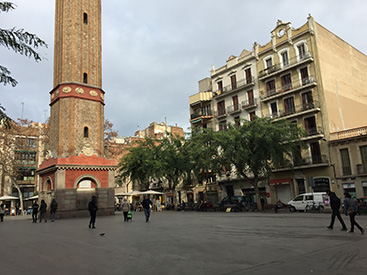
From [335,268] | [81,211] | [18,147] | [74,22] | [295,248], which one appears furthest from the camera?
[18,147]

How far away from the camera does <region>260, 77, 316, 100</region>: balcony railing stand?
114 ft

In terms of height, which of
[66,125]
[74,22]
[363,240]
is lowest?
[363,240]

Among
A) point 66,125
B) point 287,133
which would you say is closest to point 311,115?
point 287,133

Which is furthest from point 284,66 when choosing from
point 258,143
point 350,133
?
point 258,143

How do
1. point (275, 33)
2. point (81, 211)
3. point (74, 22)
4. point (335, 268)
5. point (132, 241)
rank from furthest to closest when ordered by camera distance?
point (275, 33), point (74, 22), point (81, 211), point (132, 241), point (335, 268)

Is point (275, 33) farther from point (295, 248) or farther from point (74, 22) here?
point (295, 248)

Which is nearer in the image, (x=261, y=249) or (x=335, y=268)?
(x=335, y=268)

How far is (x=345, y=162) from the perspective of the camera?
31.3m

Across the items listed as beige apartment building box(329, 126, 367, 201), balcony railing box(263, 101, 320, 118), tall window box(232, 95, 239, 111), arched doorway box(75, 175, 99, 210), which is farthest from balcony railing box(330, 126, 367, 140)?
arched doorway box(75, 175, 99, 210)

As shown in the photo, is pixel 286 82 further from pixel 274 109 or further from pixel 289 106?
pixel 274 109

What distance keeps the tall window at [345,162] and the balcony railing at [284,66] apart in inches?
420

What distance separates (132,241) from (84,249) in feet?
5.66

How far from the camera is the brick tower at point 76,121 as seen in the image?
2700 centimetres

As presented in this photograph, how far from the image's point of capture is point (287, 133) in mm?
27875
